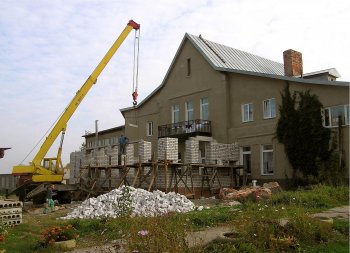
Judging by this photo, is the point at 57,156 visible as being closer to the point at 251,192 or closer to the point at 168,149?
the point at 168,149

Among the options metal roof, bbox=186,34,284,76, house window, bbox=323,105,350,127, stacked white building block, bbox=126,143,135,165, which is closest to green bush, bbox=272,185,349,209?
house window, bbox=323,105,350,127

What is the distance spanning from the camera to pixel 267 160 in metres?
27.8

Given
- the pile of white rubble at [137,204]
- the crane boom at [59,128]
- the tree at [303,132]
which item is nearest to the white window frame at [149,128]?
the crane boom at [59,128]

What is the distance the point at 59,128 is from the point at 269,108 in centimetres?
1355

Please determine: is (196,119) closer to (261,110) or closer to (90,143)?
(261,110)

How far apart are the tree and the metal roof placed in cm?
569

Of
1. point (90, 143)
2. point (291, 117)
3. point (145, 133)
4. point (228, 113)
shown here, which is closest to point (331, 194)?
point (291, 117)

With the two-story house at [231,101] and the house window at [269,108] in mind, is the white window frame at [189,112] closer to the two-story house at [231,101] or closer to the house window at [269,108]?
the two-story house at [231,101]

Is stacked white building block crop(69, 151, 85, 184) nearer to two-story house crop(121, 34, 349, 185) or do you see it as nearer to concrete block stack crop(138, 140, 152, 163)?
two-story house crop(121, 34, 349, 185)

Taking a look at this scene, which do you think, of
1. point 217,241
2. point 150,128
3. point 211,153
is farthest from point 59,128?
point 217,241

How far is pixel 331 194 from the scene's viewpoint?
18.6 meters

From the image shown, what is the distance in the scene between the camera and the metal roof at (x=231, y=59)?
32125 millimetres

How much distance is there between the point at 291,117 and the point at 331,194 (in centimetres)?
809

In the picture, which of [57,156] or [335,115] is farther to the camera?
[57,156]
